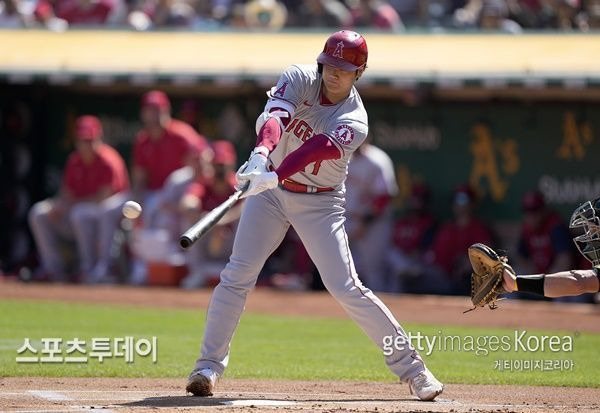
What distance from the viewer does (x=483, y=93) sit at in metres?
13.6

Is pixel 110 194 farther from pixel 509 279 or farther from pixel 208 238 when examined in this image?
pixel 509 279

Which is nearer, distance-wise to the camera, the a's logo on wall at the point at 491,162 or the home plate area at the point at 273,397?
the home plate area at the point at 273,397

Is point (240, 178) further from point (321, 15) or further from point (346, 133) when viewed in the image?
point (321, 15)

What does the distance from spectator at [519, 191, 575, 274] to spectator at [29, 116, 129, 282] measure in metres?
4.40

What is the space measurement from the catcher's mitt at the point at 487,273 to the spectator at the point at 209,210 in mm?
6554

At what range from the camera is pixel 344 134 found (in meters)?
6.15

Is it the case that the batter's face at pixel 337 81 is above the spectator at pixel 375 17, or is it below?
above

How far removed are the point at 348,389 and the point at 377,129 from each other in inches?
300

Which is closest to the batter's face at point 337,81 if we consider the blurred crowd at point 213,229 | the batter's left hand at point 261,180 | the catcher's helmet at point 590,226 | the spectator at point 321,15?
the batter's left hand at point 261,180

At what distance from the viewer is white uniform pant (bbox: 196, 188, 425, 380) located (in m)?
6.32

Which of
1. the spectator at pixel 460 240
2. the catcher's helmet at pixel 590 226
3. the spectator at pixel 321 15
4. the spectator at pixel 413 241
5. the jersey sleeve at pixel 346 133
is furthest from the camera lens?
the spectator at pixel 321 15

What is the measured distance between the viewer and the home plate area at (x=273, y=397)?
19.6ft

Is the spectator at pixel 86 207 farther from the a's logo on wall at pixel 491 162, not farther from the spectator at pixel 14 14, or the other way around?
the a's logo on wall at pixel 491 162

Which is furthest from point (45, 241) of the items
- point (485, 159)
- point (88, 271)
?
point (485, 159)
